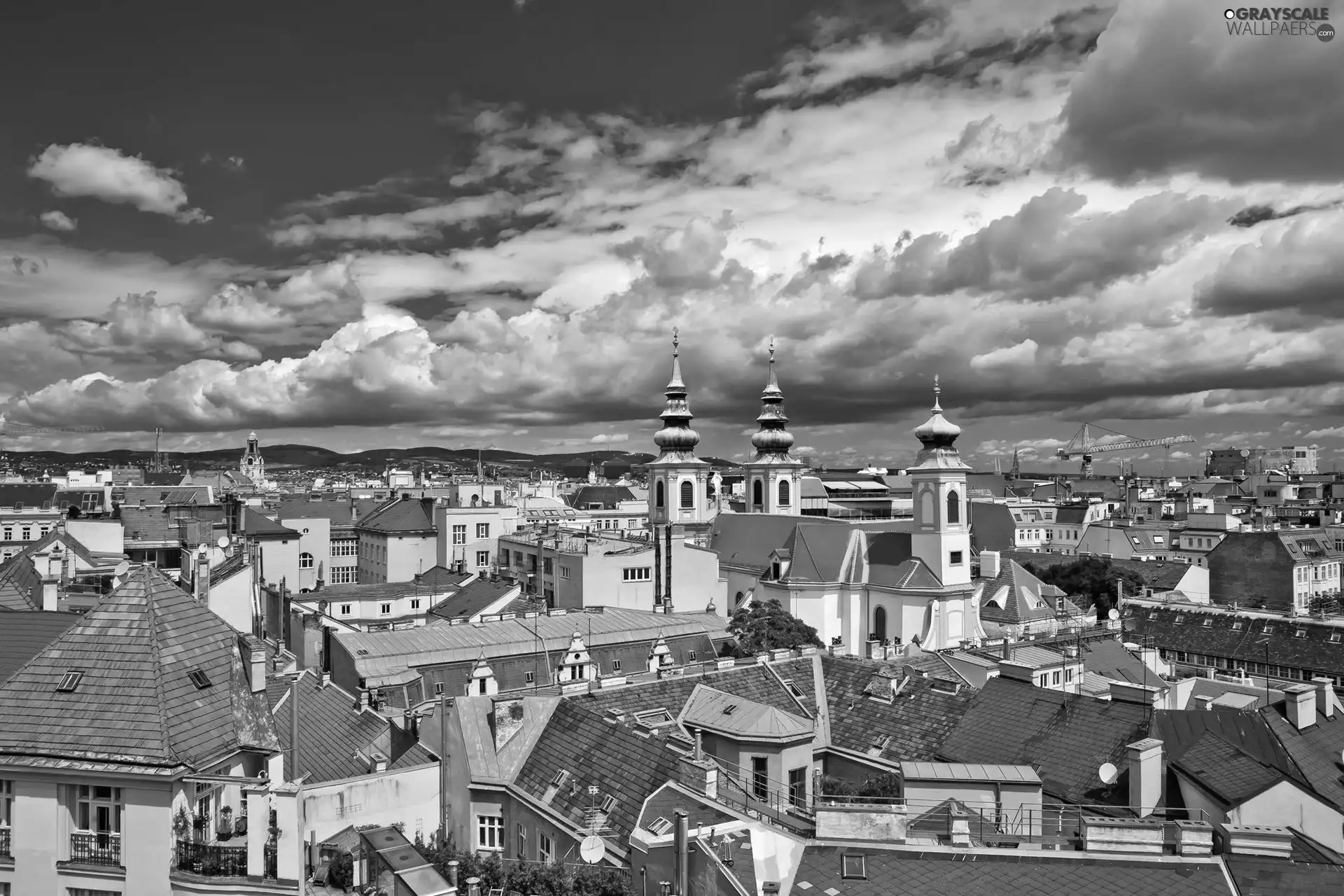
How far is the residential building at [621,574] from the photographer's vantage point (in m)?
68.6

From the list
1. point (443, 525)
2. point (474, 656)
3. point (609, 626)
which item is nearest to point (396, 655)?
point (474, 656)

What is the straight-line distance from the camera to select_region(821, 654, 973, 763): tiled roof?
1161 inches

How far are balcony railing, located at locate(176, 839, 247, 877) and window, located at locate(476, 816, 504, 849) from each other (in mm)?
11590

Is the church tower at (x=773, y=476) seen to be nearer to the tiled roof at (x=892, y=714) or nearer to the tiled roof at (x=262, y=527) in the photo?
the tiled roof at (x=262, y=527)

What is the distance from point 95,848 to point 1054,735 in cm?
2347

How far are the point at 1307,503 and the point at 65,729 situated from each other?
16996 centimetres

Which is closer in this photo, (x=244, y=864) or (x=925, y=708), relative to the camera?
(x=244, y=864)

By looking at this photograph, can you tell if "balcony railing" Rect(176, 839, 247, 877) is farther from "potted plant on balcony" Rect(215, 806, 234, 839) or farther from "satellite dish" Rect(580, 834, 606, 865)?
"satellite dish" Rect(580, 834, 606, 865)

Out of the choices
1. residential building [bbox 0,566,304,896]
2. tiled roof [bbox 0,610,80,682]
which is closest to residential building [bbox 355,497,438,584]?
tiled roof [bbox 0,610,80,682]

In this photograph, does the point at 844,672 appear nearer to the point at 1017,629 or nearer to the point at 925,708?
the point at 925,708

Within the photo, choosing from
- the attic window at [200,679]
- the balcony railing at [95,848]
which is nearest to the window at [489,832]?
the attic window at [200,679]

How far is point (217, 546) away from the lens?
2335 inches

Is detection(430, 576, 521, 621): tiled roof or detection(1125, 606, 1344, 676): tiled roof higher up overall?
detection(430, 576, 521, 621): tiled roof

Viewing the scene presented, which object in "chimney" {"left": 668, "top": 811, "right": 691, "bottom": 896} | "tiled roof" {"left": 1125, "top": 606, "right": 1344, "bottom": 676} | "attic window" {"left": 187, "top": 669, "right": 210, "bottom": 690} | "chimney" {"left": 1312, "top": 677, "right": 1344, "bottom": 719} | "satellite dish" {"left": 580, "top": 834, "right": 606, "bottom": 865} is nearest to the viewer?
"chimney" {"left": 668, "top": 811, "right": 691, "bottom": 896}
